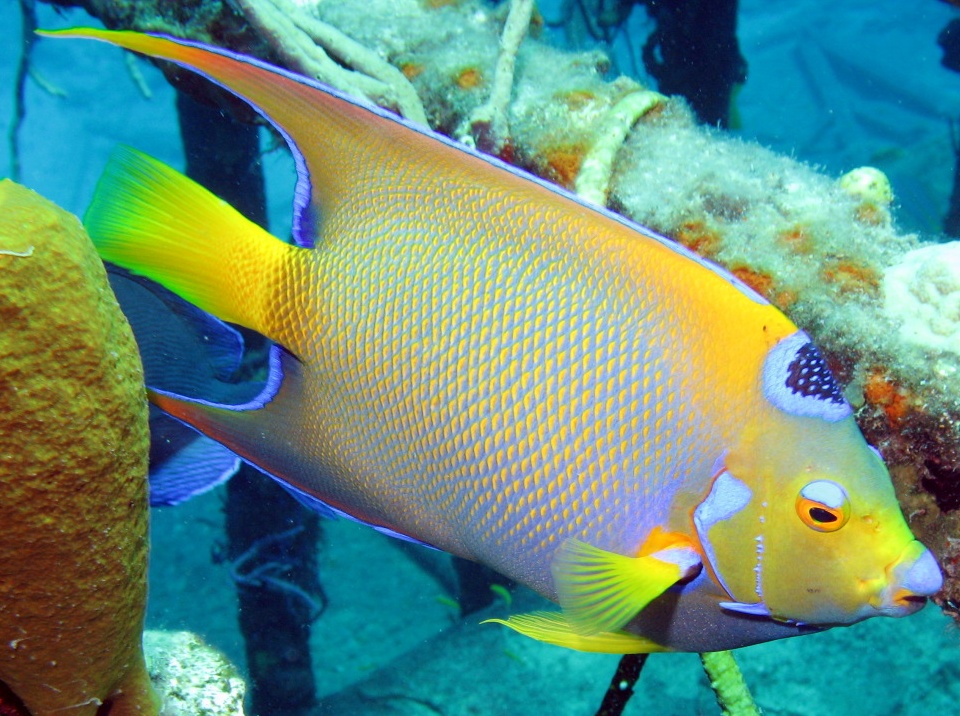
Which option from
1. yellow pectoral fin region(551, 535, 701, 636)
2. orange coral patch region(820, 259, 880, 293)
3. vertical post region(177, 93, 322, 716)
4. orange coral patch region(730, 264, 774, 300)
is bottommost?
vertical post region(177, 93, 322, 716)

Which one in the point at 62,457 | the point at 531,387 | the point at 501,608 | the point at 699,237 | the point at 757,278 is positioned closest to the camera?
the point at 62,457

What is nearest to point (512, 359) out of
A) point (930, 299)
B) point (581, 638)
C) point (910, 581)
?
point (581, 638)

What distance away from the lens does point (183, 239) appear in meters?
1.31

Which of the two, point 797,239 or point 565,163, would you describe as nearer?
point 797,239

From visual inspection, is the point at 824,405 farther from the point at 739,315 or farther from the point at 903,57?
the point at 903,57

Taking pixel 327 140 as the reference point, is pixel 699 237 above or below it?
above

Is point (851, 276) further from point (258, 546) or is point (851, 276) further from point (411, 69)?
point (258, 546)

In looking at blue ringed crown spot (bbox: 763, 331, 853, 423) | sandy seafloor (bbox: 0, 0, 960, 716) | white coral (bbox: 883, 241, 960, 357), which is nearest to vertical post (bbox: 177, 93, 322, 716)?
sandy seafloor (bbox: 0, 0, 960, 716)

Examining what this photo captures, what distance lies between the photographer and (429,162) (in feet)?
4.45

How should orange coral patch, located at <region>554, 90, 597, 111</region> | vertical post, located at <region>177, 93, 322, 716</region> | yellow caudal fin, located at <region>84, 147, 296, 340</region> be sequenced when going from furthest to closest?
vertical post, located at <region>177, 93, 322, 716</region> < orange coral patch, located at <region>554, 90, 597, 111</region> < yellow caudal fin, located at <region>84, 147, 296, 340</region>

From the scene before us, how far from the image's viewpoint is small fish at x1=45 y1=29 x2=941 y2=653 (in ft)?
3.83

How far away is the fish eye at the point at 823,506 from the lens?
3.71 ft

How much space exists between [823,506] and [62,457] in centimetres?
140

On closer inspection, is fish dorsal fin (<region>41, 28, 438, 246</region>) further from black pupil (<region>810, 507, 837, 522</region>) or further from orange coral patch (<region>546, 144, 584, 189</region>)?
orange coral patch (<region>546, 144, 584, 189</region>)
